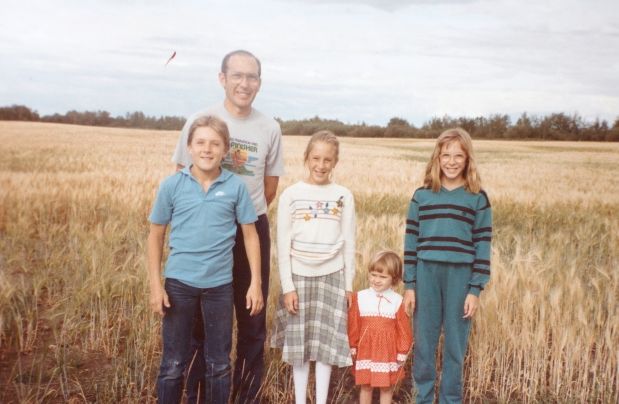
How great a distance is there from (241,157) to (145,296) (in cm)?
137

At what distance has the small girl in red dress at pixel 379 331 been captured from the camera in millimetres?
2779

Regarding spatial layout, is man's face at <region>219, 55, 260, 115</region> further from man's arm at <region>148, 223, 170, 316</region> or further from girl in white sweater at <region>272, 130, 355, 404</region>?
man's arm at <region>148, 223, 170, 316</region>

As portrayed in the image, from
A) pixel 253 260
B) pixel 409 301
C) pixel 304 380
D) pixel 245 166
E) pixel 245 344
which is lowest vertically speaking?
pixel 304 380

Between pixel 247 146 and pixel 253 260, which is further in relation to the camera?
pixel 247 146

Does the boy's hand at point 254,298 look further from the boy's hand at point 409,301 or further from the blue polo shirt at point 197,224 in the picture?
the boy's hand at point 409,301

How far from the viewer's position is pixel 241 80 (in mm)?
2625

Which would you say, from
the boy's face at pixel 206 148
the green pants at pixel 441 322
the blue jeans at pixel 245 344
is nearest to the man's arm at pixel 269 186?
the blue jeans at pixel 245 344

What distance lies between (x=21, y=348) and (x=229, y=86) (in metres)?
1.97

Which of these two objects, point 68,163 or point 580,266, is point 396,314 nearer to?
point 580,266

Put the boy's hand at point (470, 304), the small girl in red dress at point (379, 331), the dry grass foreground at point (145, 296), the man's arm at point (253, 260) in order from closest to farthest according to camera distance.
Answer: the man's arm at point (253, 260) → the boy's hand at point (470, 304) → the small girl in red dress at point (379, 331) → the dry grass foreground at point (145, 296)

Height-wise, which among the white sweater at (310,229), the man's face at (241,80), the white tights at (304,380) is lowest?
the white tights at (304,380)

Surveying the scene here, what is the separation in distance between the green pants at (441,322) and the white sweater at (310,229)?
388mm

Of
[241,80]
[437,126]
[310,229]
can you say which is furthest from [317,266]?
[437,126]

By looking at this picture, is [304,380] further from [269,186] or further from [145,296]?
[145,296]
